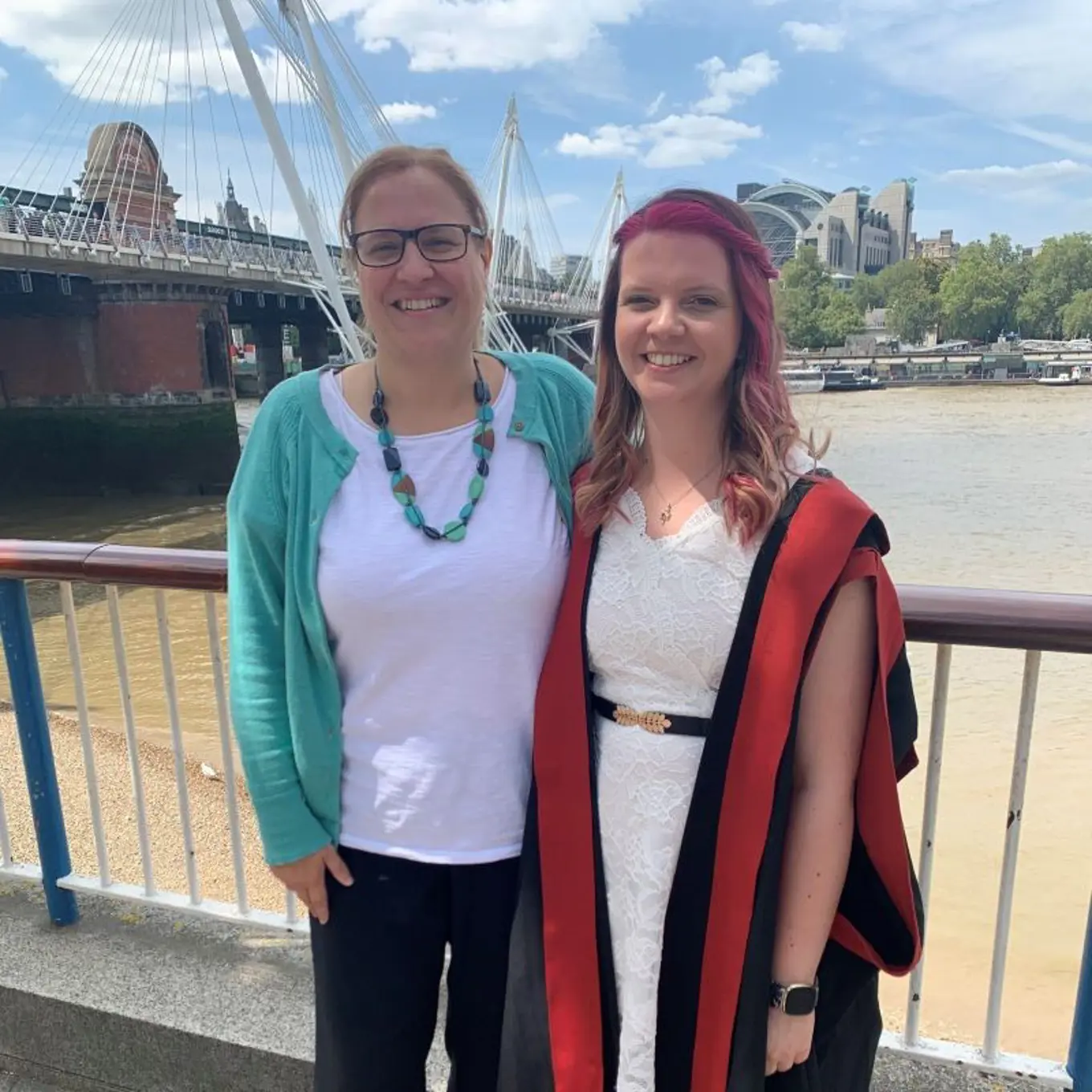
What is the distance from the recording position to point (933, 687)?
178cm

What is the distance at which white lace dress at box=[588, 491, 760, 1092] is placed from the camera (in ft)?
3.83

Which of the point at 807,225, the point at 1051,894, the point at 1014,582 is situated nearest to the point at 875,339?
the point at 807,225

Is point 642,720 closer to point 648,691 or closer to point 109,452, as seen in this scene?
point 648,691

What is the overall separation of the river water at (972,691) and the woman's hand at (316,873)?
940mm

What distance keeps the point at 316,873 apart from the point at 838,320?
88231mm

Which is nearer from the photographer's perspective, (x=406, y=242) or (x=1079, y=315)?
(x=406, y=242)

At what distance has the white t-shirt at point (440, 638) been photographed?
4.17ft

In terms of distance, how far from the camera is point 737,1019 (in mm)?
1176

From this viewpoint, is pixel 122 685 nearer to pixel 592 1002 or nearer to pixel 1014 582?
pixel 592 1002

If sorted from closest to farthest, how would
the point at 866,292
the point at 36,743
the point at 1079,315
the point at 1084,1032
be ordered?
the point at 1084,1032 < the point at 36,743 < the point at 1079,315 < the point at 866,292

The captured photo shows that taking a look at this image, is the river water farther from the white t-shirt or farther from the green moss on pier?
the green moss on pier

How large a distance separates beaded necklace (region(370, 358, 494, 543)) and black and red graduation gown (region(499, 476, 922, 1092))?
0.17 m

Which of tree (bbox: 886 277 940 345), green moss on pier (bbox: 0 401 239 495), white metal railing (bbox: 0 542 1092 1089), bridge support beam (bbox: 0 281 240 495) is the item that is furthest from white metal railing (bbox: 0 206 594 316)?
tree (bbox: 886 277 940 345)

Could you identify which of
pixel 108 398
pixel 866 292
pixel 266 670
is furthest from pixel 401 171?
pixel 866 292
